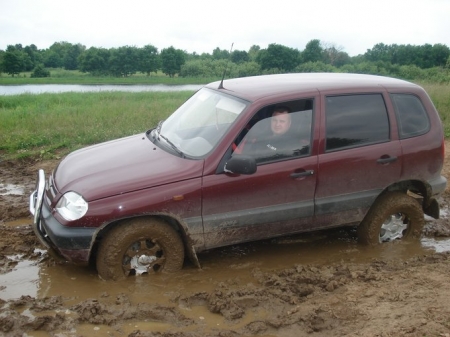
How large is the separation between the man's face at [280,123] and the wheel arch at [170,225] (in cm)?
127

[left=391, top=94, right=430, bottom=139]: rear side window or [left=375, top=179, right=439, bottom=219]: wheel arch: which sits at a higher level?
[left=391, top=94, right=430, bottom=139]: rear side window

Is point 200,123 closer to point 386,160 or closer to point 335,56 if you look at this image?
point 386,160

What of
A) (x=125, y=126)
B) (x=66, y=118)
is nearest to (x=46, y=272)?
(x=125, y=126)

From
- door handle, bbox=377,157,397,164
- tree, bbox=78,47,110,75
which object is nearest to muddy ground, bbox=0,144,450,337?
door handle, bbox=377,157,397,164

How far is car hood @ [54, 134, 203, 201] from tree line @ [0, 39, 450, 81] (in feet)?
55.4

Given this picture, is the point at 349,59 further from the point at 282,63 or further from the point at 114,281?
the point at 114,281

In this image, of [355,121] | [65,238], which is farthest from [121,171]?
[355,121]

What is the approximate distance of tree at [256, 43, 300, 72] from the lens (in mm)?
28372

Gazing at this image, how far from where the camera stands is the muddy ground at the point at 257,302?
12.7 feet

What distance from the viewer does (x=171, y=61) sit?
170 ft

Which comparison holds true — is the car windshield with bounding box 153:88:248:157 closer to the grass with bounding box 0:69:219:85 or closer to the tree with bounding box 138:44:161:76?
the grass with bounding box 0:69:219:85

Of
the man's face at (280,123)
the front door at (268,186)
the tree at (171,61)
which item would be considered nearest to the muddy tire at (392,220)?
the front door at (268,186)

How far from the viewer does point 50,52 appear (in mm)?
57875

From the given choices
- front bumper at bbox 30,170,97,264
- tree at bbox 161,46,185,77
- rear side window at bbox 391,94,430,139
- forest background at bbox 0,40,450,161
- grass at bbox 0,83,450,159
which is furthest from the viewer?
tree at bbox 161,46,185,77
